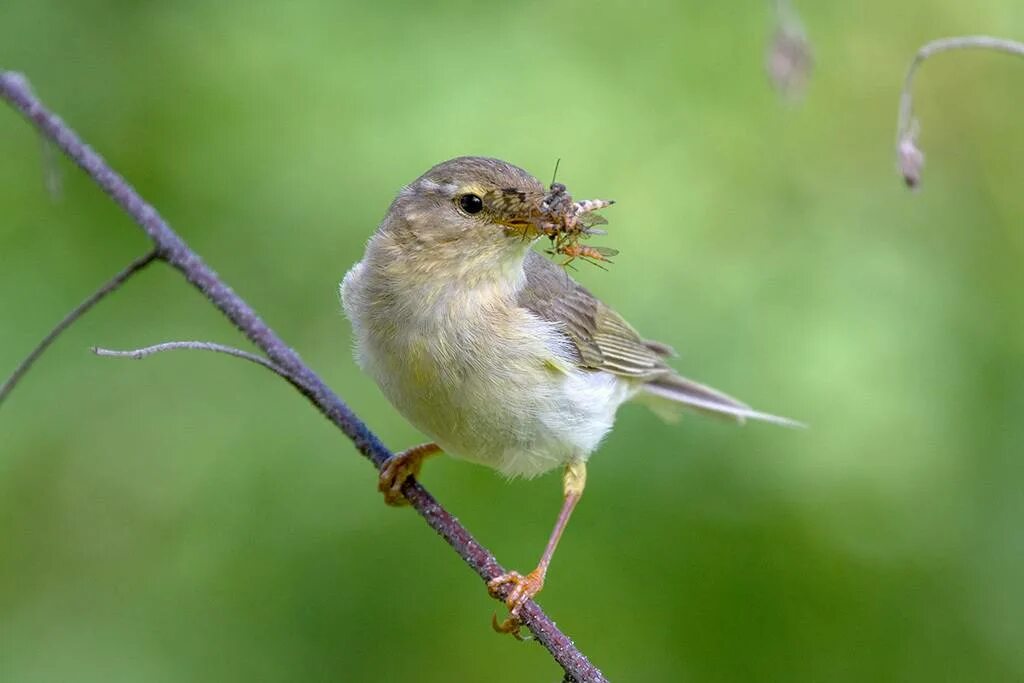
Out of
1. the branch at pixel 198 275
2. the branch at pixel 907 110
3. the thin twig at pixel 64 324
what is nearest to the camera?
the branch at pixel 907 110

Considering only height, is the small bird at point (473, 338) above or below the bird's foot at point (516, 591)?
above

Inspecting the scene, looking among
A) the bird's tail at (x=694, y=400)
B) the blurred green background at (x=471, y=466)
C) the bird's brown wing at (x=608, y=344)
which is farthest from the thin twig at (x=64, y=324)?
the bird's tail at (x=694, y=400)

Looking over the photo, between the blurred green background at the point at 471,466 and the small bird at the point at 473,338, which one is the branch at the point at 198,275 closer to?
the small bird at the point at 473,338

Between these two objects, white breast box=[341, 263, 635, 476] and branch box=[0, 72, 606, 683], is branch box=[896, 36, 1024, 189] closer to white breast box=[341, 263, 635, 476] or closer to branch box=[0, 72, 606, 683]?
branch box=[0, 72, 606, 683]

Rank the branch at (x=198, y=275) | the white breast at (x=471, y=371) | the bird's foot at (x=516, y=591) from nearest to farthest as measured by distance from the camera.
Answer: the branch at (x=198, y=275) < the white breast at (x=471, y=371) < the bird's foot at (x=516, y=591)

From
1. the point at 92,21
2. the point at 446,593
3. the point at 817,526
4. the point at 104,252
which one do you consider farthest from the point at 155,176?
the point at 817,526

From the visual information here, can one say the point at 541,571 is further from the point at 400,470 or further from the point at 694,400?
the point at 694,400

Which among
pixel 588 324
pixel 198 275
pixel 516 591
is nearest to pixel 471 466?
pixel 516 591
